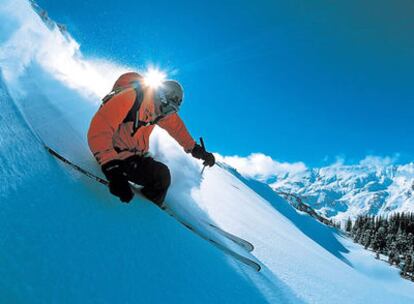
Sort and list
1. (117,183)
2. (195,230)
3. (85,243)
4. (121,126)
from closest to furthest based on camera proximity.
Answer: (85,243) < (117,183) < (121,126) < (195,230)

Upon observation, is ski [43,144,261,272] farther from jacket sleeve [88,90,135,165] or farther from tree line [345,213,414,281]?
tree line [345,213,414,281]

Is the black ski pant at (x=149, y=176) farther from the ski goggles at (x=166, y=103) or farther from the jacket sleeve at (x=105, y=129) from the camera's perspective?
the ski goggles at (x=166, y=103)

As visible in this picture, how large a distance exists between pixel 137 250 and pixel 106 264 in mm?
391

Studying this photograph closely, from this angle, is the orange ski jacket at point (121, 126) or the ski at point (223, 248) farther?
the ski at point (223, 248)

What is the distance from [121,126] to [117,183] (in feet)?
2.78

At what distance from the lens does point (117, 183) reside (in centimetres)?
311

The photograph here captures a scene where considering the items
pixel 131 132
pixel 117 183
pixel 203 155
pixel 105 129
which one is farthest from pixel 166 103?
pixel 203 155

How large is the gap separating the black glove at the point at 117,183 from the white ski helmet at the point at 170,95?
106 cm

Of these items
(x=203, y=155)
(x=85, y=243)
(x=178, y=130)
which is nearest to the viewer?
(x=85, y=243)

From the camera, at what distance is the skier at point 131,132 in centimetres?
333

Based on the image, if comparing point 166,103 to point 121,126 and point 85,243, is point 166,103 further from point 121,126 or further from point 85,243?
point 85,243

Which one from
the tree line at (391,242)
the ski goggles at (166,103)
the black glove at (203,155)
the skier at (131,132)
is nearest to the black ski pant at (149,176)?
the skier at (131,132)

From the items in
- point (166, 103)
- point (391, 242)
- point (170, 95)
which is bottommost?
point (166, 103)

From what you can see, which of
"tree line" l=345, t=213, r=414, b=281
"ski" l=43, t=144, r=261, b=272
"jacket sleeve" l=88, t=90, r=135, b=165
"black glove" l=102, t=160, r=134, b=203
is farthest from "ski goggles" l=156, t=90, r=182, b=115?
"tree line" l=345, t=213, r=414, b=281
